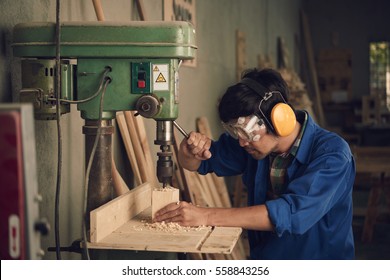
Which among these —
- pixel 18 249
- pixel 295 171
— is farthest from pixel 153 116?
pixel 18 249

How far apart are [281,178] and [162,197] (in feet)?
1.76

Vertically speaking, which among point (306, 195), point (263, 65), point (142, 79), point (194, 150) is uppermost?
point (263, 65)

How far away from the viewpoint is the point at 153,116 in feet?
6.49

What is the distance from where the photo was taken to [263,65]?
7660 millimetres

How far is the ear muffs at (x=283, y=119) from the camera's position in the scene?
7.22ft

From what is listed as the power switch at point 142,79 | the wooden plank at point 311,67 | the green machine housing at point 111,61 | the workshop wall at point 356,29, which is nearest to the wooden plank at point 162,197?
the green machine housing at point 111,61

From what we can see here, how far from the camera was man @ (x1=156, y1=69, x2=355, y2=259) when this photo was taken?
6.77 ft

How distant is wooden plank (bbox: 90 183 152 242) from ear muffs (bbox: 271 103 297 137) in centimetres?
57

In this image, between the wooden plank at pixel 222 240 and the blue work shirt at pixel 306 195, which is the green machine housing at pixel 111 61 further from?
the blue work shirt at pixel 306 195

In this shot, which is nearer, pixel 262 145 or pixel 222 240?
pixel 222 240

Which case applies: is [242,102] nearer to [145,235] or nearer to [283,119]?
[283,119]

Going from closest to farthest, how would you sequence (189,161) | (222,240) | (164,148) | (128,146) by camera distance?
(222,240) → (164,148) → (189,161) → (128,146)

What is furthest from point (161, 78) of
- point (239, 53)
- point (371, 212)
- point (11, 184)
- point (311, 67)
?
point (311, 67)

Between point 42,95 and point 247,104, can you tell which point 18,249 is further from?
point 247,104
